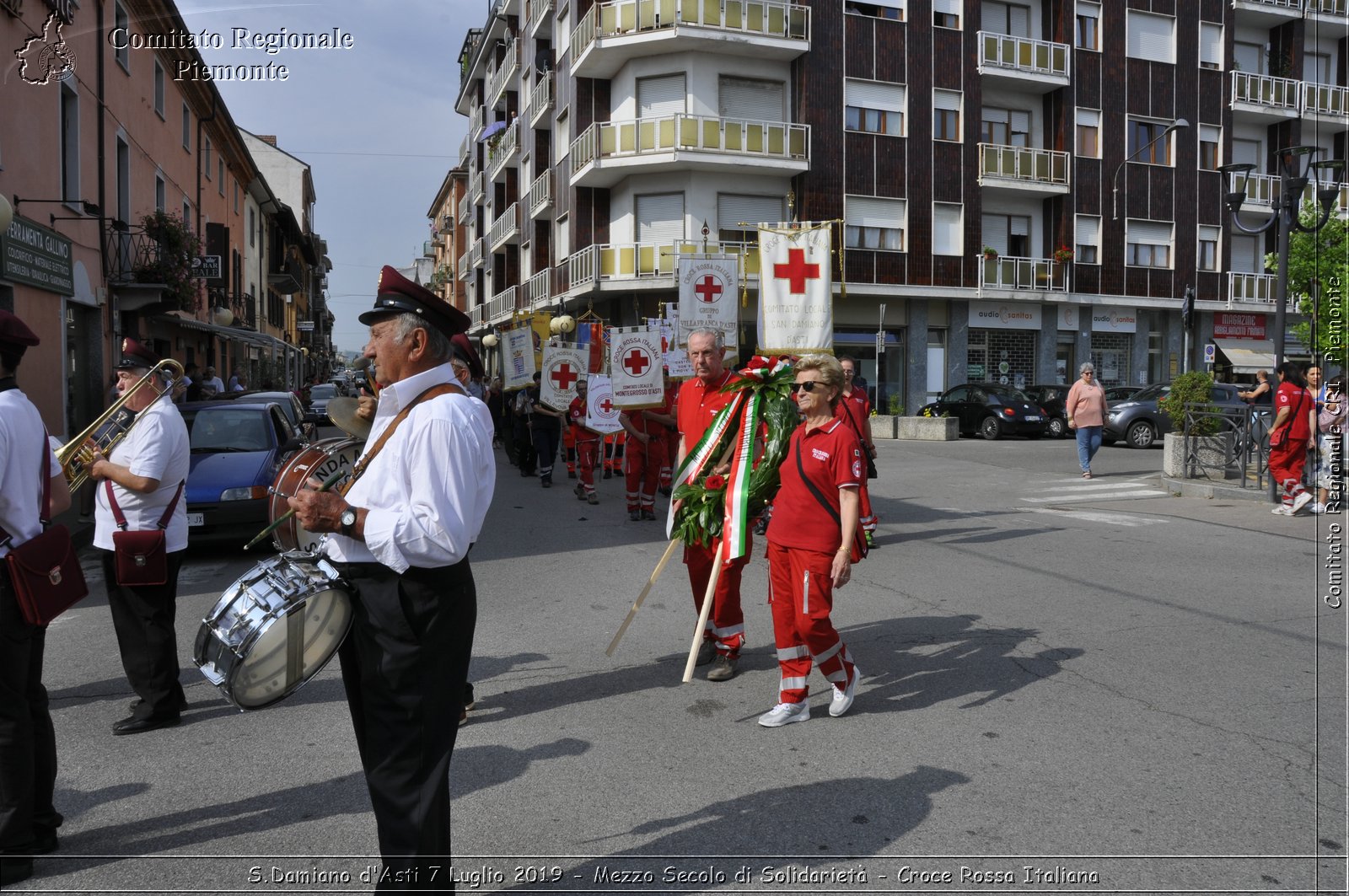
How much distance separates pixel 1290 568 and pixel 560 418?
11118 millimetres

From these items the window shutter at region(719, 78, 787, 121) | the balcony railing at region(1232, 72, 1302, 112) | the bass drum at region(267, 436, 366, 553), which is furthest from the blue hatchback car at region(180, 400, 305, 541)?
the balcony railing at region(1232, 72, 1302, 112)

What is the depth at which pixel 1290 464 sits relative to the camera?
12977 mm

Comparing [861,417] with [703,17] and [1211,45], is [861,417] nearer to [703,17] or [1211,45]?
[703,17]

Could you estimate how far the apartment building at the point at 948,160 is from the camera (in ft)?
98.0

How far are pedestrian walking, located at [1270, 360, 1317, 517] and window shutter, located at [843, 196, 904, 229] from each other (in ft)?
63.2

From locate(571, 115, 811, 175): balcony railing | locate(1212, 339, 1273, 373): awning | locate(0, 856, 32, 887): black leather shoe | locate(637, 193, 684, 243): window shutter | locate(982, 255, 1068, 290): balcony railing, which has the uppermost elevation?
locate(571, 115, 811, 175): balcony railing

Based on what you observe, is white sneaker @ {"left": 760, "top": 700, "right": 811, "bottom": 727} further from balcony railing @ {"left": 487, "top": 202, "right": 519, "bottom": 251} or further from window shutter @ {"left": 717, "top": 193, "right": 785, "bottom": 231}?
balcony railing @ {"left": 487, "top": 202, "right": 519, "bottom": 251}

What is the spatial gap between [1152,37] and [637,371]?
3014cm

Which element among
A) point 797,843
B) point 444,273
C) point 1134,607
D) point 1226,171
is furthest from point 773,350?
point 444,273

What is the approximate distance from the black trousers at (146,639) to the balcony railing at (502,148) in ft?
131

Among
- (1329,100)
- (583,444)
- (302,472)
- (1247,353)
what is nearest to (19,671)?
(302,472)

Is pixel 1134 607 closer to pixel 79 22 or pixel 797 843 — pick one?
pixel 797 843

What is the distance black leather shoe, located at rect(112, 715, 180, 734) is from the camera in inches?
195

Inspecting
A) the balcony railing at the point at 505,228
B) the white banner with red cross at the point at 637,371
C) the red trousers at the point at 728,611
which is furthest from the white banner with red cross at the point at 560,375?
the balcony railing at the point at 505,228
